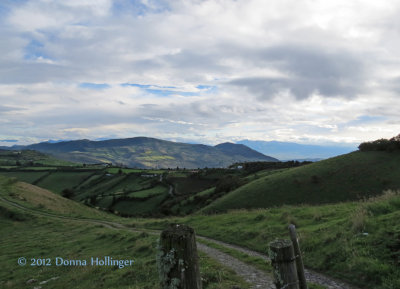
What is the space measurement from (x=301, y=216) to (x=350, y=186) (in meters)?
39.0

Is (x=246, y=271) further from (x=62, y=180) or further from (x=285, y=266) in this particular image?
(x=62, y=180)

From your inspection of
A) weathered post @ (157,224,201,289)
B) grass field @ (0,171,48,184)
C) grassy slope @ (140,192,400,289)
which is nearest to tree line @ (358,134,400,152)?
grassy slope @ (140,192,400,289)

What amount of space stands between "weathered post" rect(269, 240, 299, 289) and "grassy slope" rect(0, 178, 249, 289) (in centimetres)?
544

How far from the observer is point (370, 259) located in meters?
11.1

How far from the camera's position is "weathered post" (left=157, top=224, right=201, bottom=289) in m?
5.03

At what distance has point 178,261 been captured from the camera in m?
5.04

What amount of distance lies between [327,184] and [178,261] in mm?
59807

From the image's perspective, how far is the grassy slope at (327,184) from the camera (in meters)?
53.2

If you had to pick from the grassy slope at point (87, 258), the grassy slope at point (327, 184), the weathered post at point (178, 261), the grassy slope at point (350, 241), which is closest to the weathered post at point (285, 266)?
the weathered post at point (178, 261)

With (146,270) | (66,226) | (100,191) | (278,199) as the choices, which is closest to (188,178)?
(100,191)

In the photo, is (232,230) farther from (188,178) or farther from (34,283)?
(188,178)

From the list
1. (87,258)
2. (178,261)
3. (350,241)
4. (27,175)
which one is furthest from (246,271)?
(27,175)

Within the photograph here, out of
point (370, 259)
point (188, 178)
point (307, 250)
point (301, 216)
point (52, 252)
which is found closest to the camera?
point (370, 259)

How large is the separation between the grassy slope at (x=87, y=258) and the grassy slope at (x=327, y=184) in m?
32.2
